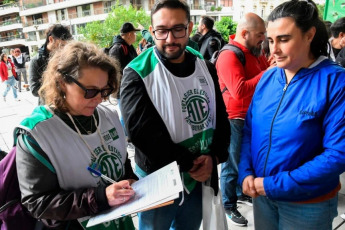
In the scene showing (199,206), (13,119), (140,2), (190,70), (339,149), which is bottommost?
(13,119)

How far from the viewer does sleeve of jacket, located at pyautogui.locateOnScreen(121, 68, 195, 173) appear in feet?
4.53

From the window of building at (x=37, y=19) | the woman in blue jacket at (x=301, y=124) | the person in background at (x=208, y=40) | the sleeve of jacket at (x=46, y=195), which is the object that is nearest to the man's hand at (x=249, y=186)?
the woman in blue jacket at (x=301, y=124)

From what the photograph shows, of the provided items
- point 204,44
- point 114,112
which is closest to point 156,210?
point 114,112

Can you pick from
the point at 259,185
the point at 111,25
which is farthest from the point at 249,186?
the point at 111,25

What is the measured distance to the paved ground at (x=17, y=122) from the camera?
7.96 feet

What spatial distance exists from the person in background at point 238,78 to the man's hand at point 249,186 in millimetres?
851

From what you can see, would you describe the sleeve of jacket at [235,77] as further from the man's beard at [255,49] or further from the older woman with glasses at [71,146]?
the older woman with glasses at [71,146]

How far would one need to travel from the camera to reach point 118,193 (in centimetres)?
108

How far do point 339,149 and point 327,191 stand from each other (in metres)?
0.26

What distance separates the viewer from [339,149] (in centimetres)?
110

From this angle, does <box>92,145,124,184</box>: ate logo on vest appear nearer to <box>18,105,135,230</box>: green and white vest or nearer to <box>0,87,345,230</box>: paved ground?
<box>18,105,135,230</box>: green and white vest

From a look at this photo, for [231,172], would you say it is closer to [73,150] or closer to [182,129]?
[182,129]

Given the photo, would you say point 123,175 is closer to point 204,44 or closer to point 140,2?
point 204,44

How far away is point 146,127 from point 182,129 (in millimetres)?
209
